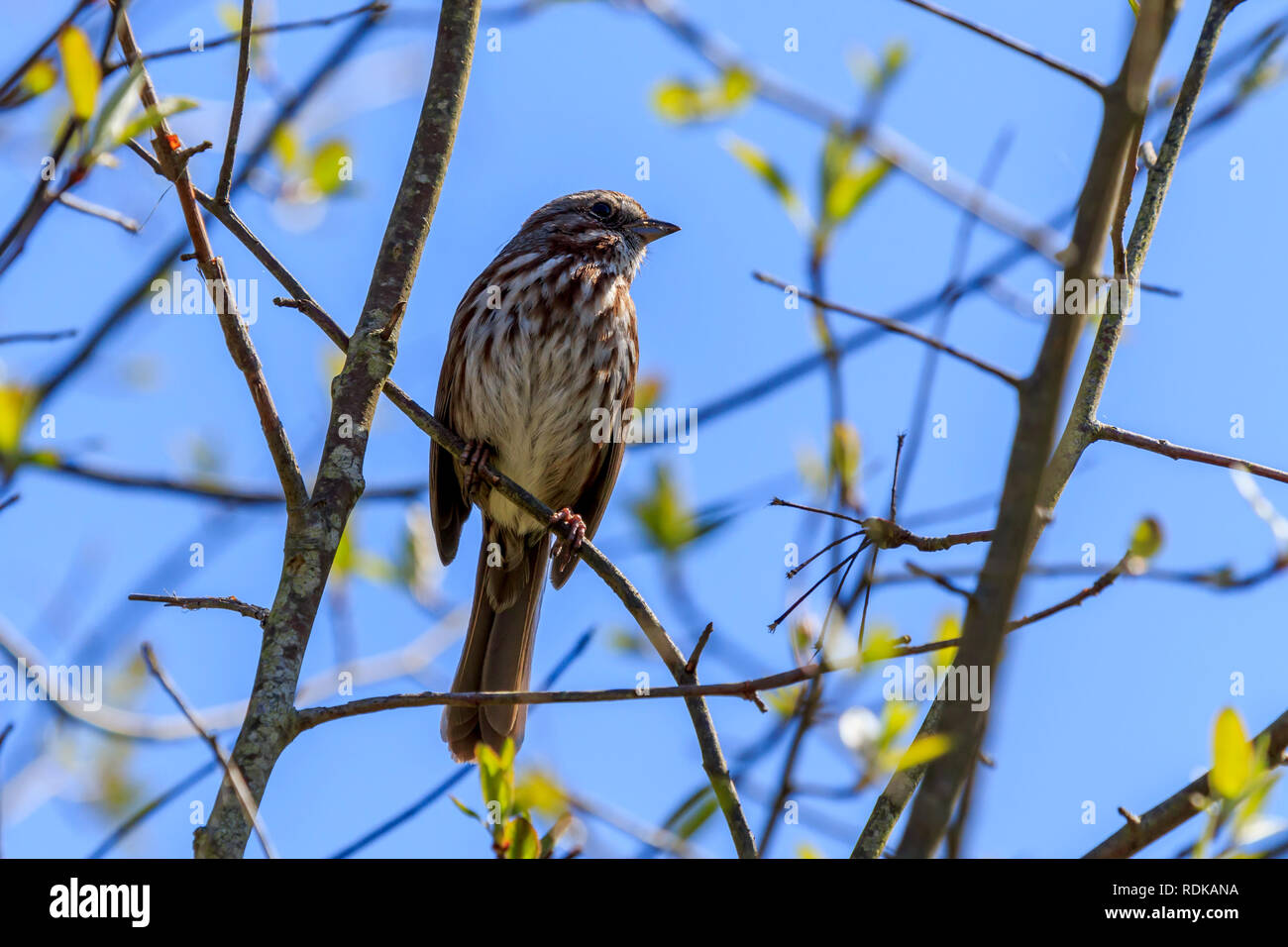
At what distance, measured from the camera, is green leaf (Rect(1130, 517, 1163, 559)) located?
243 centimetres

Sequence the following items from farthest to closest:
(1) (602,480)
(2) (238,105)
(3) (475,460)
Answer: (1) (602,480) < (3) (475,460) < (2) (238,105)

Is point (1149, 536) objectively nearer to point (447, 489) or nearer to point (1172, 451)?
point (1172, 451)

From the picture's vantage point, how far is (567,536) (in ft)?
14.6

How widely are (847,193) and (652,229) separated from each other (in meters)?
3.99

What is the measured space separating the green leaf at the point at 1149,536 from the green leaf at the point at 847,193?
0.85 m

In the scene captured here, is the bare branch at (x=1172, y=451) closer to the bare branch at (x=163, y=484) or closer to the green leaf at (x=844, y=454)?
the green leaf at (x=844, y=454)

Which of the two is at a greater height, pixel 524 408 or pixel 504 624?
pixel 524 408

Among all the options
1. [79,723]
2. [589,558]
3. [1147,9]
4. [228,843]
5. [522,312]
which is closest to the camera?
[1147,9]

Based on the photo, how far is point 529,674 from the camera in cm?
547

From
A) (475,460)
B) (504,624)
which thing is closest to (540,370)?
(475,460)
